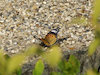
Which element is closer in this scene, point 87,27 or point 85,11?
point 87,27

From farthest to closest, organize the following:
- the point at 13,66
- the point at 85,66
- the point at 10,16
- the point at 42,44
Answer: the point at 10,16 → the point at 42,44 → the point at 85,66 → the point at 13,66

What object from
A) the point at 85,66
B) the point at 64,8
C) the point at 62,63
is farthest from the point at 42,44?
the point at 62,63

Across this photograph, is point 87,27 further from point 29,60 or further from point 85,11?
point 29,60

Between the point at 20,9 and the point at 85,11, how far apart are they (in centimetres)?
91

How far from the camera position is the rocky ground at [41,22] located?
2.39 m

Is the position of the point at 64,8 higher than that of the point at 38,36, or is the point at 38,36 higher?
the point at 64,8

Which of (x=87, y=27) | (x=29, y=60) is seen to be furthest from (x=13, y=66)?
(x=87, y=27)

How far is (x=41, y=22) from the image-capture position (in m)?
2.79

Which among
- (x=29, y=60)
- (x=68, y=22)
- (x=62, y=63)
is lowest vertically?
(x=29, y=60)

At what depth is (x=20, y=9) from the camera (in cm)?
307

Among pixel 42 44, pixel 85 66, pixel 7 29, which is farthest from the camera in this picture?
pixel 7 29

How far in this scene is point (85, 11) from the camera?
2852 millimetres

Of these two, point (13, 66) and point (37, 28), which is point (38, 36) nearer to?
point (37, 28)

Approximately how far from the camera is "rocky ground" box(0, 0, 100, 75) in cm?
239
